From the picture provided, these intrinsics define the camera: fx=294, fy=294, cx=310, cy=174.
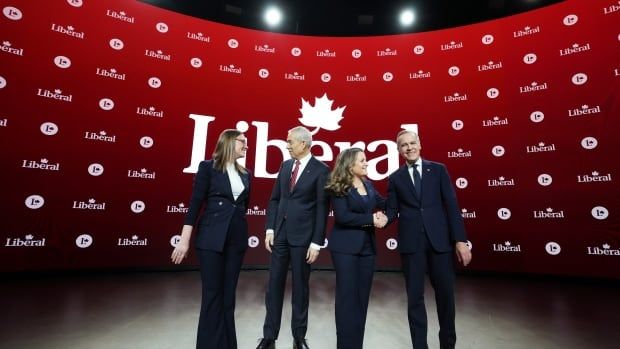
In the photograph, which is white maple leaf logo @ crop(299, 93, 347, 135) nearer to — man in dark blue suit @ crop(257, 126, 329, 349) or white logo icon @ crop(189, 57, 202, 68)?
white logo icon @ crop(189, 57, 202, 68)

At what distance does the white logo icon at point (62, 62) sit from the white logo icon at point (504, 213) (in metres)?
6.11

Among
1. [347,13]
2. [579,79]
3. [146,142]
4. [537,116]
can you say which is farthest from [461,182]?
[146,142]

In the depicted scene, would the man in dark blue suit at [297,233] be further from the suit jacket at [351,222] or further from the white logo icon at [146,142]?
the white logo icon at [146,142]

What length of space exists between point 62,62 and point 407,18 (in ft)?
17.3

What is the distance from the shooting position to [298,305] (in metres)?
1.97

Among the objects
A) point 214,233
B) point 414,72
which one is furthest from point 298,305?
point 414,72

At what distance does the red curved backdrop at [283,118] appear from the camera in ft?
11.8

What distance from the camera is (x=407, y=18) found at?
5.20 meters

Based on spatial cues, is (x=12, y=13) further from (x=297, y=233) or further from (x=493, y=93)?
(x=493, y=93)

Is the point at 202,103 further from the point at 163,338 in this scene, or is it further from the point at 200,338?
the point at 200,338

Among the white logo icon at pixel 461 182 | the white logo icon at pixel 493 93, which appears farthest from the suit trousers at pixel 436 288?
the white logo icon at pixel 493 93

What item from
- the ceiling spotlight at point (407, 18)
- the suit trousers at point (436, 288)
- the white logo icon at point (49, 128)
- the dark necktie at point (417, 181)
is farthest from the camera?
the ceiling spotlight at point (407, 18)

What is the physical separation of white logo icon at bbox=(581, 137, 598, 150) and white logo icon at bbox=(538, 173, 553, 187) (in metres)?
0.53

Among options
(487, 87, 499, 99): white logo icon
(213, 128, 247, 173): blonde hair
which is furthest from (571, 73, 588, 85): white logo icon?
(213, 128, 247, 173): blonde hair
